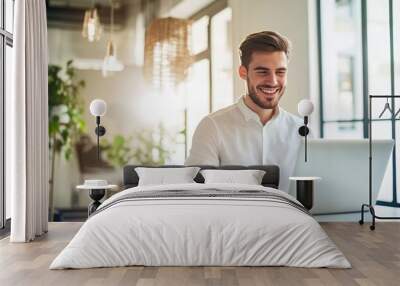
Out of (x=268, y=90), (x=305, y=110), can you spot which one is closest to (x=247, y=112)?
(x=268, y=90)

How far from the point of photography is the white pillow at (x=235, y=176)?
614 centimetres

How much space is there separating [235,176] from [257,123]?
888 mm

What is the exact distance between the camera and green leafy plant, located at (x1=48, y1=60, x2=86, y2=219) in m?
7.10

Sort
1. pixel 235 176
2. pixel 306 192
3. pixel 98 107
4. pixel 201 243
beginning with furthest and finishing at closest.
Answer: pixel 98 107 < pixel 306 192 < pixel 235 176 < pixel 201 243

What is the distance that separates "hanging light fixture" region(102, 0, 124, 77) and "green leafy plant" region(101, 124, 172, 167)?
77 cm

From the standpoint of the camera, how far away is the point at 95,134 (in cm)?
707

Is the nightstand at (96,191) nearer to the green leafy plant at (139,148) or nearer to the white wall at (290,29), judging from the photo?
the green leafy plant at (139,148)

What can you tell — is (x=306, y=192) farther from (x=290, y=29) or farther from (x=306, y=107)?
(x=290, y=29)

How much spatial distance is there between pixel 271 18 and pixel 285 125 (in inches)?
47.8

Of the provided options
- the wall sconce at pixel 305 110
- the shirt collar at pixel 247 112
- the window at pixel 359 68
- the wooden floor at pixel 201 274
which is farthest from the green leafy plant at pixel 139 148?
the wooden floor at pixel 201 274

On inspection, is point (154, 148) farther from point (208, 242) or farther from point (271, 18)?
point (208, 242)

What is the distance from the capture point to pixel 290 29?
6906 millimetres

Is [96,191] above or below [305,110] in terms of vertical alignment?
below

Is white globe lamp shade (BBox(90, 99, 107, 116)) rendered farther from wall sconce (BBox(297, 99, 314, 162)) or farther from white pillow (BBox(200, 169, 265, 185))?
wall sconce (BBox(297, 99, 314, 162))
